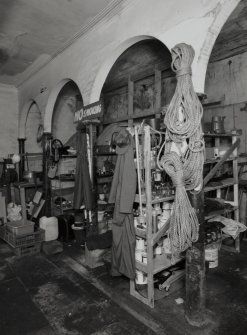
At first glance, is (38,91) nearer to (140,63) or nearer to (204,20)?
(140,63)

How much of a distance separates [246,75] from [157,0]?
2.78 m

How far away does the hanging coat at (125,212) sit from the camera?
2955 mm

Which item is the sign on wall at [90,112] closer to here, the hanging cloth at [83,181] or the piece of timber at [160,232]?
the hanging cloth at [83,181]

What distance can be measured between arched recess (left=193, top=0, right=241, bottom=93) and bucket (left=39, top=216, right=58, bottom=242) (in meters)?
3.81

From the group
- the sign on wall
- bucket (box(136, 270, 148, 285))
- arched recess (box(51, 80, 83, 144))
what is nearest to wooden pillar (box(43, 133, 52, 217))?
the sign on wall

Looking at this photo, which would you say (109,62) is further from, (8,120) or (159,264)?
(8,120)

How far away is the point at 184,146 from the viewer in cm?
257

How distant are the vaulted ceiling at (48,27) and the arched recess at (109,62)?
67 cm

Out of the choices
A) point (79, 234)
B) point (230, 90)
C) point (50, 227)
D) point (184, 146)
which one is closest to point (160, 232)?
point (184, 146)

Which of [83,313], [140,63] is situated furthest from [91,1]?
[83,313]

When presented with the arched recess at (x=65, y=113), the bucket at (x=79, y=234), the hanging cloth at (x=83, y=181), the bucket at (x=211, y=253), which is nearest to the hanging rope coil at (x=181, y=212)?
the bucket at (x=211, y=253)

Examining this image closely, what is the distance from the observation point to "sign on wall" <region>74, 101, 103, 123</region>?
12.6 ft

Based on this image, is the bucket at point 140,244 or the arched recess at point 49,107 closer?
the bucket at point 140,244

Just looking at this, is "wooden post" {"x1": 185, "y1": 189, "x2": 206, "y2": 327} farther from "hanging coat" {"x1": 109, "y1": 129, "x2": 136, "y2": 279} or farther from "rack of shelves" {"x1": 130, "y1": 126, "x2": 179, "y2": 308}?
"hanging coat" {"x1": 109, "y1": 129, "x2": 136, "y2": 279}
